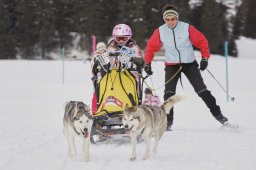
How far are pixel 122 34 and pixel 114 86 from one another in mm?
830

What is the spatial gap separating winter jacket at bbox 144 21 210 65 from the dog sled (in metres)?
0.79

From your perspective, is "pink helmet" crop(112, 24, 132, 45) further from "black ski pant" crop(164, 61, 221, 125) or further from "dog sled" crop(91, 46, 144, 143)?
"black ski pant" crop(164, 61, 221, 125)

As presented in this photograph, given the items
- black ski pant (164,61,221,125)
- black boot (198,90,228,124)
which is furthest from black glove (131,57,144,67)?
black boot (198,90,228,124)

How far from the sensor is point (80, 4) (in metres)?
46.6

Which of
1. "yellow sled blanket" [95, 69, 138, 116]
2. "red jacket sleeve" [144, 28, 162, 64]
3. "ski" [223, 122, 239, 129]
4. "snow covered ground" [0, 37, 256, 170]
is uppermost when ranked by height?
"red jacket sleeve" [144, 28, 162, 64]

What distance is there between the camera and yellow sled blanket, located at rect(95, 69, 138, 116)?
19.7 feet

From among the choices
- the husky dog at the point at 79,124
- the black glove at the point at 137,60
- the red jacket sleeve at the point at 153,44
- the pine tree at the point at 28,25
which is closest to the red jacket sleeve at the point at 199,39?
the red jacket sleeve at the point at 153,44

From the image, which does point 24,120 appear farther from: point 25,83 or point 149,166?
point 25,83

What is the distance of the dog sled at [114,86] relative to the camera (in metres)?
5.88

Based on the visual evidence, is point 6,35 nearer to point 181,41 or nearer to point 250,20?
point 250,20

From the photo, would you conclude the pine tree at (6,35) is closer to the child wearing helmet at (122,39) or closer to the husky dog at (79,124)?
the child wearing helmet at (122,39)

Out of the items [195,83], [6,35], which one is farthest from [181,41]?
[6,35]

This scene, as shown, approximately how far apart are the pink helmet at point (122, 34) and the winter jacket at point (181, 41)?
60 cm

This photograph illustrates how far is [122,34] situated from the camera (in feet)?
21.5
